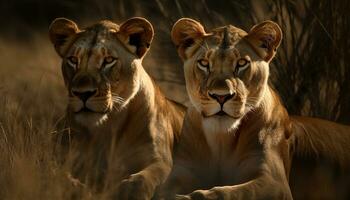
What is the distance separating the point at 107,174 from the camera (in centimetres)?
761

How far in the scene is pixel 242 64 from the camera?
25.3ft

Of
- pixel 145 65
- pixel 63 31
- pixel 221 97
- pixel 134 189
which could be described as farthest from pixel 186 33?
pixel 145 65

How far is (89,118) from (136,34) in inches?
23.3

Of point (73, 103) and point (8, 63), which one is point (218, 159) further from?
point (8, 63)

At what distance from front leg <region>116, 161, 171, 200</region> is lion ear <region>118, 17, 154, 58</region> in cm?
63

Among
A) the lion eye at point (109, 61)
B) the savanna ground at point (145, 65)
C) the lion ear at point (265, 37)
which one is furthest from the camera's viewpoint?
the lion eye at point (109, 61)

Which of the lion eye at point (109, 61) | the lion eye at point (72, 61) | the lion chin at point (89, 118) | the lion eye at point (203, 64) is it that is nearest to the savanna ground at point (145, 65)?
the lion chin at point (89, 118)

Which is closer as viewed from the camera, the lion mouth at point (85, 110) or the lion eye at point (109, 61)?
the lion mouth at point (85, 110)

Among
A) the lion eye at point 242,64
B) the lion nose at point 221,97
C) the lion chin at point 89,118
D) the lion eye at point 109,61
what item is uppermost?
the lion eye at point 242,64

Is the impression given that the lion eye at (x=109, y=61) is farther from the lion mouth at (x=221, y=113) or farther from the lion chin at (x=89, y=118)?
the lion mouth at (x=221, y=113)

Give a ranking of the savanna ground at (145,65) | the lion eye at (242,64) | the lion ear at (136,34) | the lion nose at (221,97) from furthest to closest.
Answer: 1. the lion ear at (136,34)
2. the lion eye at (242,64)
3. the lion nose at (221,97)
4. the savanna ground at (145,65)

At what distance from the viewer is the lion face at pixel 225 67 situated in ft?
24.8

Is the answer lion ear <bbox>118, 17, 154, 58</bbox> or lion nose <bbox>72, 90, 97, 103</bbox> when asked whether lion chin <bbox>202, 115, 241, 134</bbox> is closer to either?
lion nose <bbox>72, 90, 97, 103</bbox>

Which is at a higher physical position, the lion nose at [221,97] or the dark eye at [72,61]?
the dark eye at [72,61]
